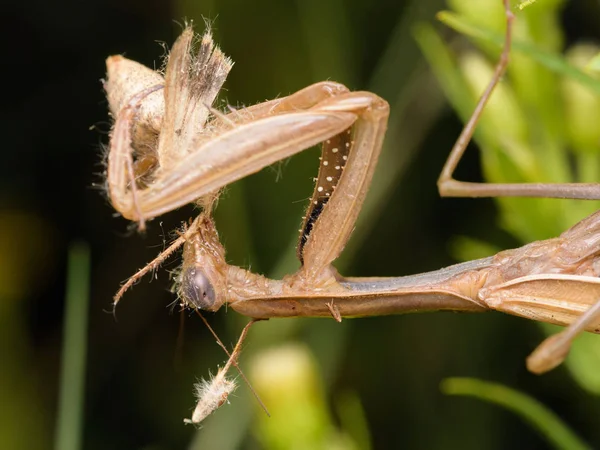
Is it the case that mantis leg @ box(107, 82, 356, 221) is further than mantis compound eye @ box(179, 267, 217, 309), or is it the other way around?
mantis compound eye @ box(179, 267, 217, 309)

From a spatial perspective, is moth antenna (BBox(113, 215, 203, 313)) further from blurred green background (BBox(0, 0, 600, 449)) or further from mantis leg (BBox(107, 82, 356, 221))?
blurred green background (BBox(0, 0, 600, 449))

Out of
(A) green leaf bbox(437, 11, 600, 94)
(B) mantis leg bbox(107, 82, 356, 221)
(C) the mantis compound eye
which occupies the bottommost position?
(C) the mantis compound eye

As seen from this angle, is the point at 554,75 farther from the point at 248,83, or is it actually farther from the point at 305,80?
the point at 248,83

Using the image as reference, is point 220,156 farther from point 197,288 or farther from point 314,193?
point 197,288

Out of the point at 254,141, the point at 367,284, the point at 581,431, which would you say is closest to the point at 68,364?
the point at 367,284

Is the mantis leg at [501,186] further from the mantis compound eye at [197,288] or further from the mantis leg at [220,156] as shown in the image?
the mantis compound eye at [197,288]

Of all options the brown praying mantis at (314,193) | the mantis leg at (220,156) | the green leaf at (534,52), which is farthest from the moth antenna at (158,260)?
the green leaf at (534,52)

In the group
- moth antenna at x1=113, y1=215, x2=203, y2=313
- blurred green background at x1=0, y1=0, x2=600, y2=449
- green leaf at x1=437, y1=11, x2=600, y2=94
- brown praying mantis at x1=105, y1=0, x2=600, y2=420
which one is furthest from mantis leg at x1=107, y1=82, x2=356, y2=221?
blurred green background at x1=0, y1=0, x2=600, y2=449
